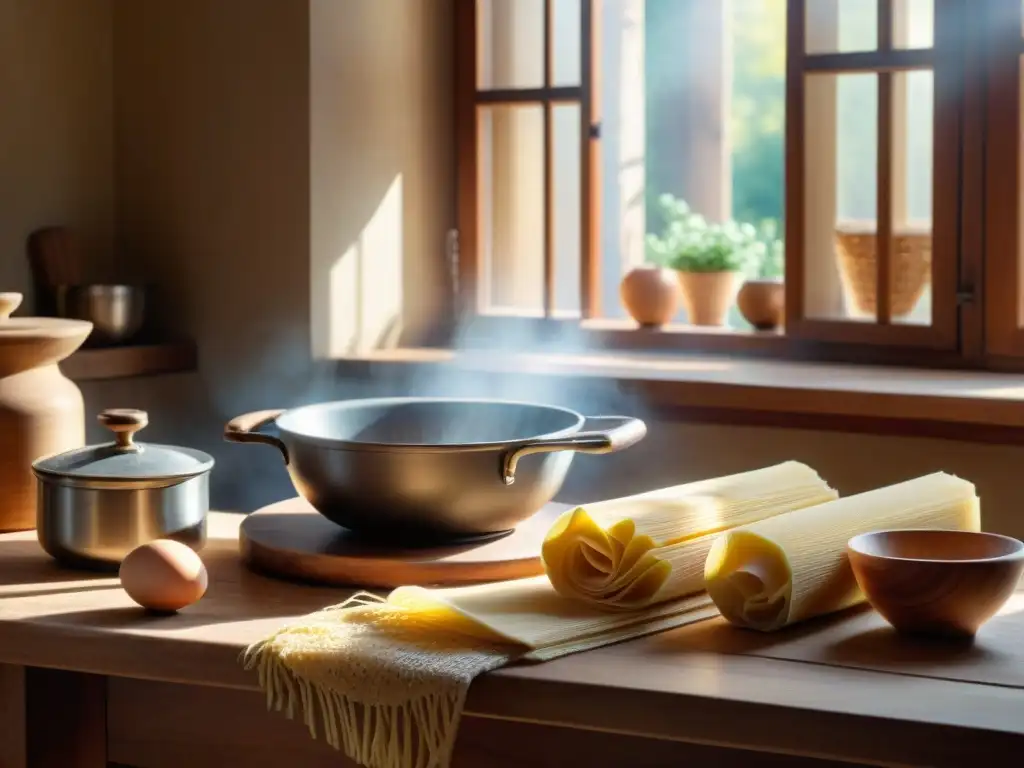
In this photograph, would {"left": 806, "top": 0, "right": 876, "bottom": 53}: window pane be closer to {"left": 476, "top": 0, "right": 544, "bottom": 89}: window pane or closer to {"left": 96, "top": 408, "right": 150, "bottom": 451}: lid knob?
{"left": 476, "top": 0, "right": 544, "bottom": 89}: window pane

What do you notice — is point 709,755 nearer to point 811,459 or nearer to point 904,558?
point 904,558

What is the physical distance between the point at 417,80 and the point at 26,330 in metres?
1.56

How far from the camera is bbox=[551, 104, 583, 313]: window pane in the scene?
10.6 ft

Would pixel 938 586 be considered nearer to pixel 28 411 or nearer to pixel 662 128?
pixel 28 411

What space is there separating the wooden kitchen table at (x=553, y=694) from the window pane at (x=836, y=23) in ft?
5.46

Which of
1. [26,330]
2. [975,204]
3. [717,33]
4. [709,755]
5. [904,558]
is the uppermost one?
[717,33]

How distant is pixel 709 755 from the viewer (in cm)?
122

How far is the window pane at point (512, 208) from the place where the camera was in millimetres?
3219

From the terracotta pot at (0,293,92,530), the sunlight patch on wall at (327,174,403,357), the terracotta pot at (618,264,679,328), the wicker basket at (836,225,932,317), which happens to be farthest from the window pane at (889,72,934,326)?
the terracotta pot at (0,293,92,530)

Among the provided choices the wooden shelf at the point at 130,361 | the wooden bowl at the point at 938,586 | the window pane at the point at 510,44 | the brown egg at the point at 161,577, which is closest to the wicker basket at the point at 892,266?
the window pane at the point at 510,44

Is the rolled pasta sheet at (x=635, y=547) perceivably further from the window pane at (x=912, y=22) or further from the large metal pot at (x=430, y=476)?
the window pane at (x=912, y=22)

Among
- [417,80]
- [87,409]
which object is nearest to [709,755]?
[87,409]

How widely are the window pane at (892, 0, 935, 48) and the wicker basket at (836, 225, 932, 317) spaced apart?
348mm

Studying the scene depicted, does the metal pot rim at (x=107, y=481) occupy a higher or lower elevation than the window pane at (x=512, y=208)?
lower
